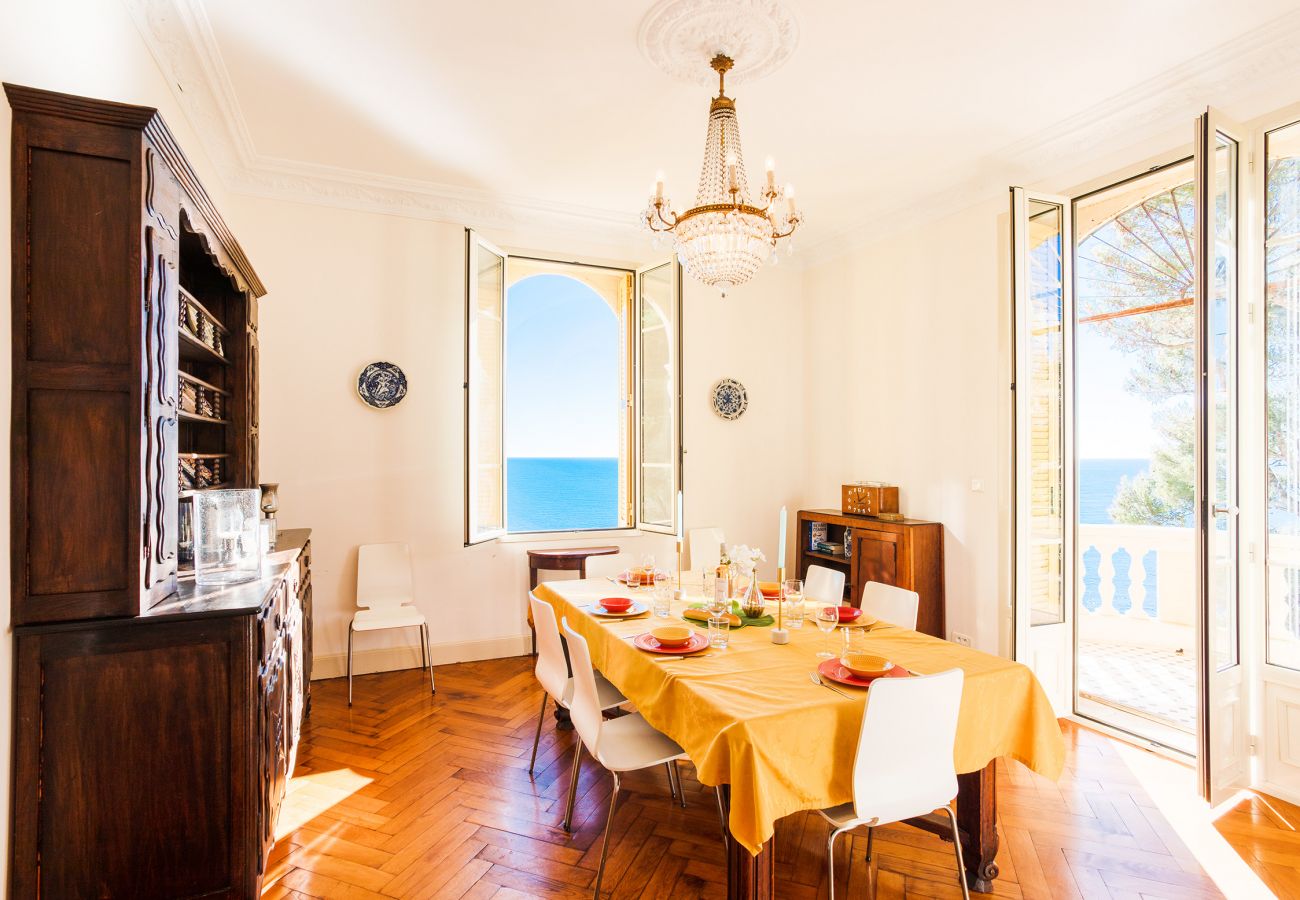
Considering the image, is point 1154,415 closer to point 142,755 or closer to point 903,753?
point 903,753

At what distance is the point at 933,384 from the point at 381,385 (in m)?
3.58

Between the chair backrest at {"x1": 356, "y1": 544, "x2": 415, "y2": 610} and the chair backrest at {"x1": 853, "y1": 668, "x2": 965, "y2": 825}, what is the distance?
3175 millimetres

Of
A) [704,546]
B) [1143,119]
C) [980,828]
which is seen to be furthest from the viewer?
[704,546]

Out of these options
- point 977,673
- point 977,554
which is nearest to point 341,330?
point 977,673

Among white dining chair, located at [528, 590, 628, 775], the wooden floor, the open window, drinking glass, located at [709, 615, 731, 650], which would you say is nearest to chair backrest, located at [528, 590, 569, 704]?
white dining chair, located at [528, 590, 628, 775]

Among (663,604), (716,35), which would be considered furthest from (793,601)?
(716,35)

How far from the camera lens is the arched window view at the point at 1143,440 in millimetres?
3973

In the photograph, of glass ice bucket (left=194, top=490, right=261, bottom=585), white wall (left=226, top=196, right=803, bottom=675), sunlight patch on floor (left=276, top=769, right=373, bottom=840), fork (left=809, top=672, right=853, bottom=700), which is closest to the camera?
fork (left=809, top=672, right=853, bottom=700)

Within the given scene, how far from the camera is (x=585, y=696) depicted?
2254 mm

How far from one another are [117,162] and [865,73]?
2816 mm

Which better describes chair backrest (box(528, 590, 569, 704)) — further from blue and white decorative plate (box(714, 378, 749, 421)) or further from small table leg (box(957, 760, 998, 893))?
blue and white decorative plate (box(714, 378, 749, 421))

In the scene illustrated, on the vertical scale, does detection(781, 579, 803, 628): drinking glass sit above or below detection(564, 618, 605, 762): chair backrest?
above

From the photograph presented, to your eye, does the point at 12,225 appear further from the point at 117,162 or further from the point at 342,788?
the point at 342,788

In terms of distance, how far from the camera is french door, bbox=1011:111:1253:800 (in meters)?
2.60
